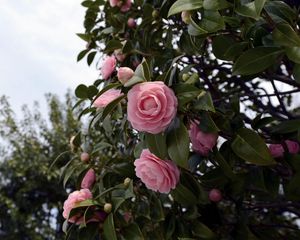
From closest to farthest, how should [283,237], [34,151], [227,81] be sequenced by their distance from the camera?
[283,237] < [227,81] < [34,151]

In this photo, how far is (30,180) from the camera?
3.63 meters

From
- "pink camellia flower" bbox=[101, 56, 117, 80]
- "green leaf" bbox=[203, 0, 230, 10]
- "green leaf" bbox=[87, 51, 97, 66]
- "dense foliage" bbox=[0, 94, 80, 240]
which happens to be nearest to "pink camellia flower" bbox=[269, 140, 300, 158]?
"green leaf" bbox=[203, 0, 230, 10]

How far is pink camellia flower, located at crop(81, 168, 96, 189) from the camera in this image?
1.23m

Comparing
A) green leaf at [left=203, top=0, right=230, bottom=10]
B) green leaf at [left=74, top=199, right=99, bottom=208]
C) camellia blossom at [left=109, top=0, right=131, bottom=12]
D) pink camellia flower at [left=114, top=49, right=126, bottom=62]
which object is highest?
green leaf at [left=203, top=0, right=230, bottom=10]

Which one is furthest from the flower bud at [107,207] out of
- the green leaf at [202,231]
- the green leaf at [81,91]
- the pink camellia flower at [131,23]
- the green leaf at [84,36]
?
the green leaf at [84,36]

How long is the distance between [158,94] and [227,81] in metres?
1.09

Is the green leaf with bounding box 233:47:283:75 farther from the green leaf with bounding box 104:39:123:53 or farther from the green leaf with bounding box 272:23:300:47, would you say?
the green leaf with bounding box 104:39:123:53

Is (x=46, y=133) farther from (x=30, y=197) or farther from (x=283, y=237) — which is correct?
(x=283, y=237)

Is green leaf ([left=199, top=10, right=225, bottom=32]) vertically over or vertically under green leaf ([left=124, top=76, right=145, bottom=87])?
over

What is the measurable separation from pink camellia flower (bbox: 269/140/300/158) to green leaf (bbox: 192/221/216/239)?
25 centimetres

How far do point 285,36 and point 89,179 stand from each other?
724 millimetres

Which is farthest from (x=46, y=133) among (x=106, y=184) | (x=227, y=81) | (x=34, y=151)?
(x=106, y=184)

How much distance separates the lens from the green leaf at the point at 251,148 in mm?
787

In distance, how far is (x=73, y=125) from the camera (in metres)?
3.73
